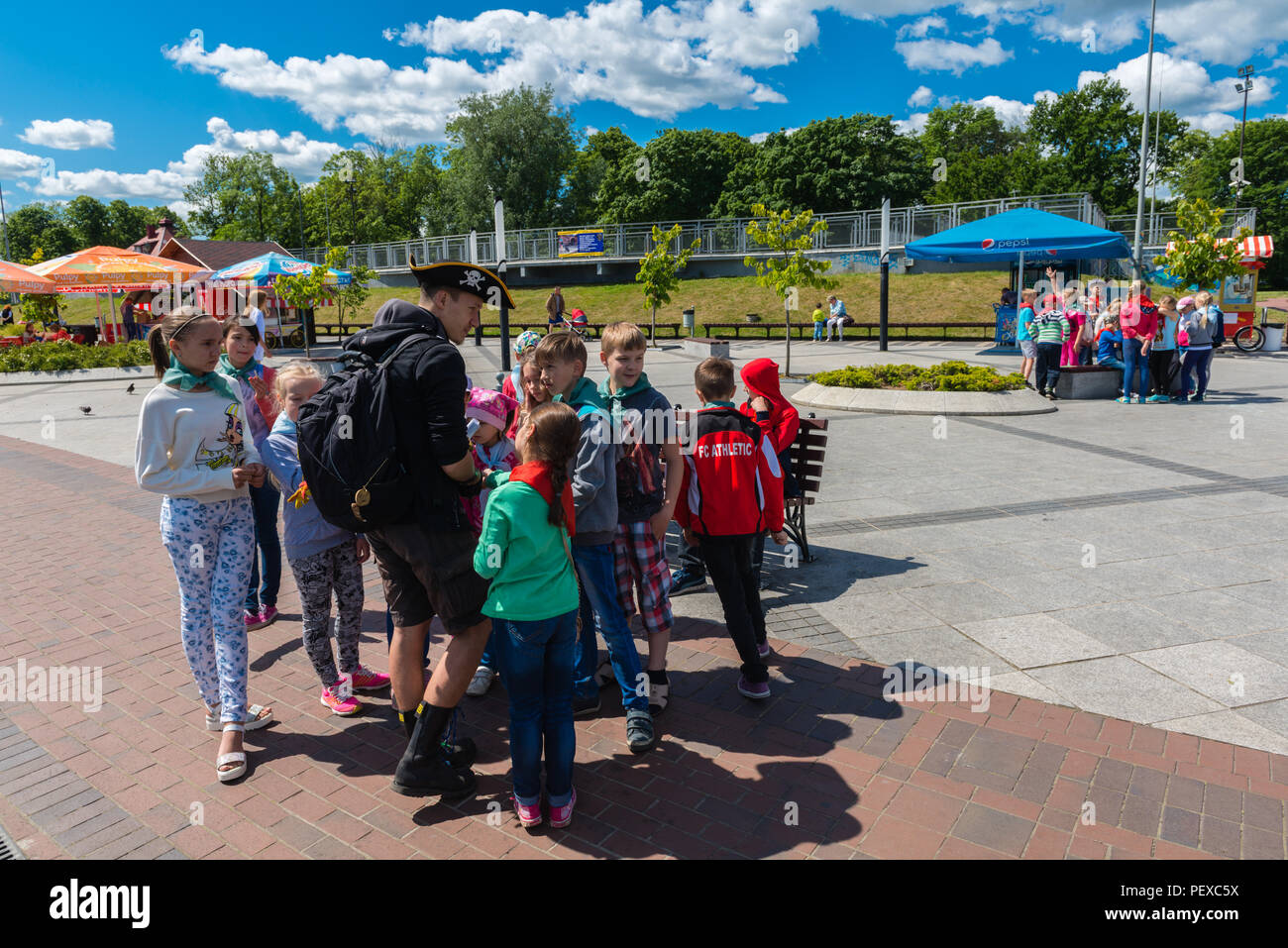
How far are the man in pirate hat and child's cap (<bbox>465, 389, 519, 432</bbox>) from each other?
62 cm

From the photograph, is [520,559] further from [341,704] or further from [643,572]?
[341,704]

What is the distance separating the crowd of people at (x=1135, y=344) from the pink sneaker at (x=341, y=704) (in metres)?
12.3

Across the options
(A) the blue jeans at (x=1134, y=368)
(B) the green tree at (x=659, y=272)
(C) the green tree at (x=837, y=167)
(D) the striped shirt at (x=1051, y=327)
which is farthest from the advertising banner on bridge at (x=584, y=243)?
(A) the blue jeans at (x=1134, y=368)

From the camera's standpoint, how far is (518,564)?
296cm

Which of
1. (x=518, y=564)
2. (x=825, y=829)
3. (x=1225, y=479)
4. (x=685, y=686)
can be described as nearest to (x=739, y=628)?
(x=685, y=686)

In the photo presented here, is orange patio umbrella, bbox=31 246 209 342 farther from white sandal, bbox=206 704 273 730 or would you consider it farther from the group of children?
white sandal, bbox=206 704 273 730

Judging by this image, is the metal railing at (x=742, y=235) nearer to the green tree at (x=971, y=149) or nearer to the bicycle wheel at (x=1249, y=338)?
the bicycle wheel at (x=1249, y=338)

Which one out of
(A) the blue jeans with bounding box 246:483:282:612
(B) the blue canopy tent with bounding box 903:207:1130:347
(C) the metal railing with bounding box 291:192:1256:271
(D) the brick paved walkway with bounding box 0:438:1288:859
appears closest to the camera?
(D) the brick paved walkway with bounding box 0:438:1288:859

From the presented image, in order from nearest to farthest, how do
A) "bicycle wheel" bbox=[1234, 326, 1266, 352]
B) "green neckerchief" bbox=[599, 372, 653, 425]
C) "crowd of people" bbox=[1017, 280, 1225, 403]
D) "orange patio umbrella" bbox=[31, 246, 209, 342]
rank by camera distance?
1. "green neckerchief" bbox=[599, 372, 653, 425]
2. "crowd of people" bbox=[1017, 280, 1225, 403]
3. "bicycle wheel" bbox=[1234, 326, 1266, 352]
4. "orange patio umbrella" bbox=[31, 246, 209, 342]

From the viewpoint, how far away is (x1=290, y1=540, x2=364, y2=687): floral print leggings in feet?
12.8

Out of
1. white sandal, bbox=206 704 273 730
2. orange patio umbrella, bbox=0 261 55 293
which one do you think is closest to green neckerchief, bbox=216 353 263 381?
white sandal, bbox=206 704 273 730

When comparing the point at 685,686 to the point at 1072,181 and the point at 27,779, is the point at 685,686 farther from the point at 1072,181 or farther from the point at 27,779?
the point at 1072,181

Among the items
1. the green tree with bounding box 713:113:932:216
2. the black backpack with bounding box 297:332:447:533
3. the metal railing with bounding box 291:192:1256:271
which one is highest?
the green tree with bounding box 713:113:932:216

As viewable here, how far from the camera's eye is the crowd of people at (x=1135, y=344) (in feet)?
42.6
